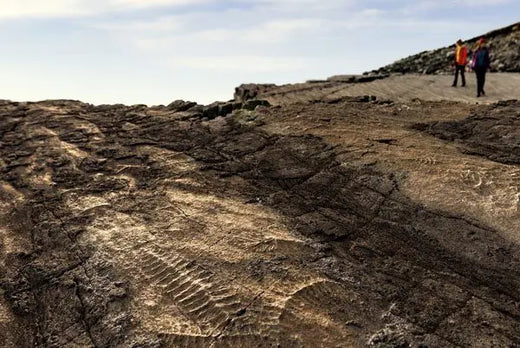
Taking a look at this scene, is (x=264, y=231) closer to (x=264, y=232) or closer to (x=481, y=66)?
(x=264, y=232)

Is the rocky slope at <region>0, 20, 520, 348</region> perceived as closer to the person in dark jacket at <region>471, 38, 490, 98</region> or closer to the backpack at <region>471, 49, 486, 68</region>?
the person in dark jacket at <region>471, 38, 490, 98</region>

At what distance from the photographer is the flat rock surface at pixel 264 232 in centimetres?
457

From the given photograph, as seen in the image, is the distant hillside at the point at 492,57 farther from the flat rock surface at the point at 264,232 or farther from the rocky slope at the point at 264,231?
the flat rock surface at the point at 264,232

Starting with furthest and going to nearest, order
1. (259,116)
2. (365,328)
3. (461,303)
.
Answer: (259,116)
(461,303)
(365,328)

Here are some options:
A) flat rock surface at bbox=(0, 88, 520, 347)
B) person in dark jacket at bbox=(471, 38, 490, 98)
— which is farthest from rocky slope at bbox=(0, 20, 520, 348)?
person in dark jacket at bbox=(471, 38, 490, 98)

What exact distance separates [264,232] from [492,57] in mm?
14481

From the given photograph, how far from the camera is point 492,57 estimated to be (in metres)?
17.5

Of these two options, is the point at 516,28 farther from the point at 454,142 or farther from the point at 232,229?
the point at 232,229

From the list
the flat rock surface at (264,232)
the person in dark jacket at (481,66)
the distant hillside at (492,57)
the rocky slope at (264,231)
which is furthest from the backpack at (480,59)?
the distant hillside at (492,57)

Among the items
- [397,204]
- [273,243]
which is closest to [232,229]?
[273,243]

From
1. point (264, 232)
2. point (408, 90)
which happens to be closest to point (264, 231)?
point (264, 232)

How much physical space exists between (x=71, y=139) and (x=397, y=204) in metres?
5.19

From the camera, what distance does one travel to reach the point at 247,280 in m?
4.97

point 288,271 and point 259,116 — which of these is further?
point 259,116
